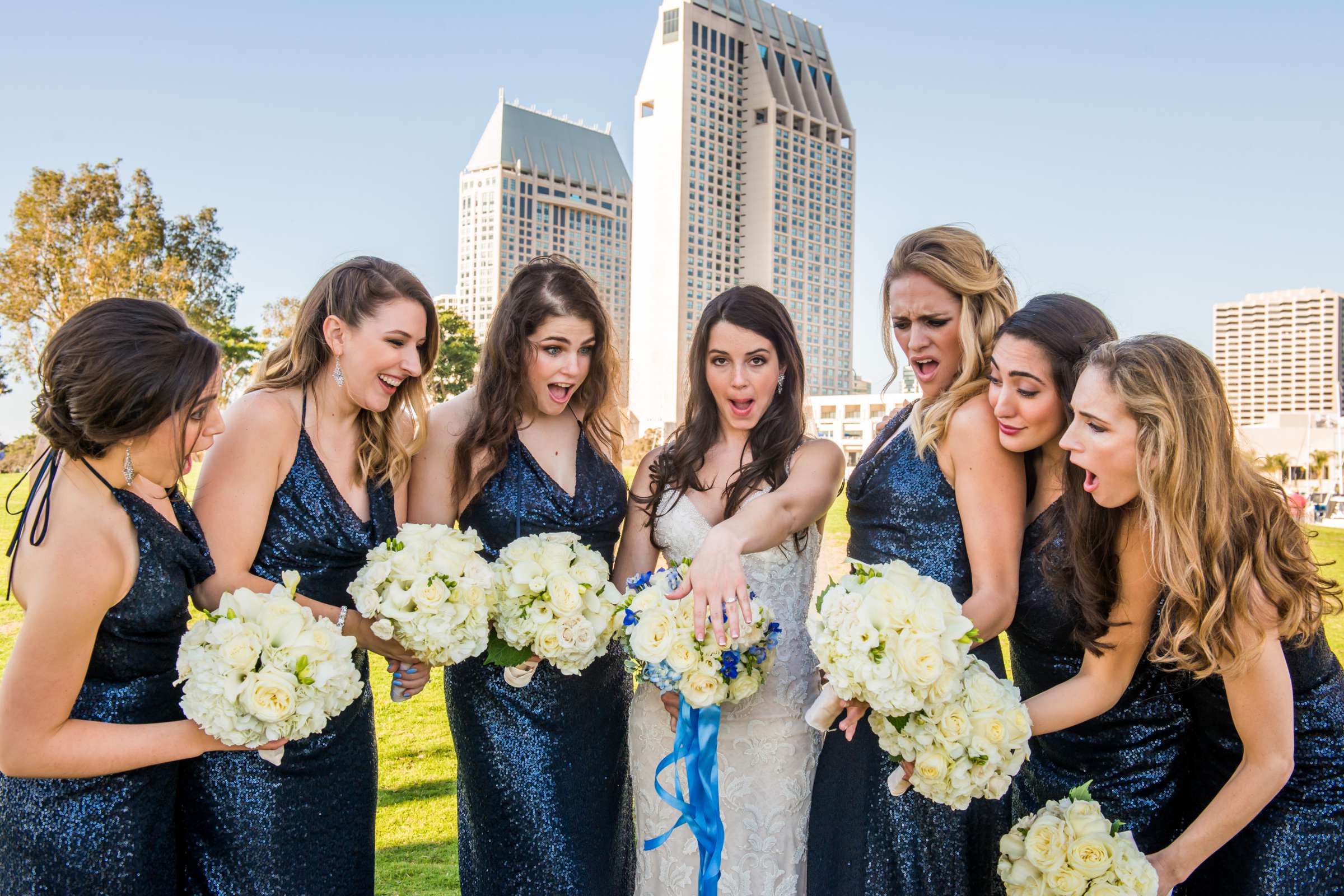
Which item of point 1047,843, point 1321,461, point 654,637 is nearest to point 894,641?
point 1047,843

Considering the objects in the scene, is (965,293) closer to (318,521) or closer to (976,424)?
(976,424)

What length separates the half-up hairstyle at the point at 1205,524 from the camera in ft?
9.38

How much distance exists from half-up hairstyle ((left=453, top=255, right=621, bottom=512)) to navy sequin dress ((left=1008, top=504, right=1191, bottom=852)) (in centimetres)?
236

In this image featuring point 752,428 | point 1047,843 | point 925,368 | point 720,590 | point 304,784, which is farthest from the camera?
point 752,428

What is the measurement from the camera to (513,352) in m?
4.70

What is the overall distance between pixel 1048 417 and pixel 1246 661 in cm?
108

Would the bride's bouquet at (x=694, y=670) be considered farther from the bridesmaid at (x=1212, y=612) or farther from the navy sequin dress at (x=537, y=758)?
the bridesmaid at (x=1212, y=612)

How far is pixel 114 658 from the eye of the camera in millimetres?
2938

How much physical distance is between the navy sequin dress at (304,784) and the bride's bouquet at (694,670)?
121 centimetres

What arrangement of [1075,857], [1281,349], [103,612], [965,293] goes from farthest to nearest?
[1281,349], [965,293], [1075,857], [103,612]

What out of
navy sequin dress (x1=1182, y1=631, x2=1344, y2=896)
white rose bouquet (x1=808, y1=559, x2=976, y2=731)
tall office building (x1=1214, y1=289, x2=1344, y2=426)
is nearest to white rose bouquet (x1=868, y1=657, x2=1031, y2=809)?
white rose bouquet (x1=808, y1=559, x2=976, y2=731)

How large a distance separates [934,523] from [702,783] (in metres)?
1.41

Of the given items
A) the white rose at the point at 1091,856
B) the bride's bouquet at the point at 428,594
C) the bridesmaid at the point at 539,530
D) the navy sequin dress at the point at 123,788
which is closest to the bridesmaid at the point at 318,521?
the bride's bouquet at the point at 428,594

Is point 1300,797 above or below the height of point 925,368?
below
